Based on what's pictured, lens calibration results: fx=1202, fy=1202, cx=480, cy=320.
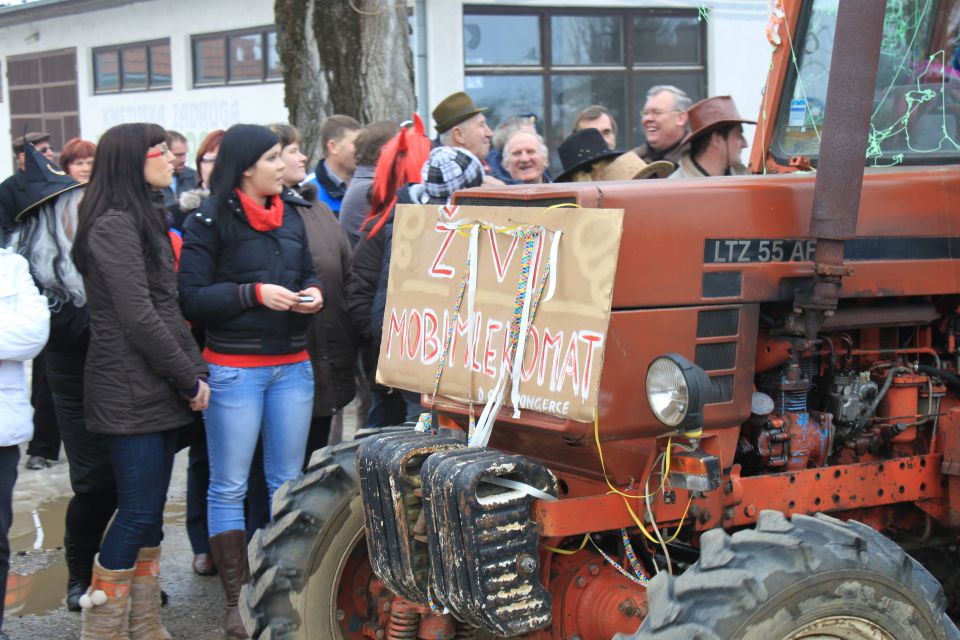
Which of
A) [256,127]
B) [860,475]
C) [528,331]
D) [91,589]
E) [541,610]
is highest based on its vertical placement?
[256,127]

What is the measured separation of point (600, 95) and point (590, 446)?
12.2 m

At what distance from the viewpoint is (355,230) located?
20.7ft

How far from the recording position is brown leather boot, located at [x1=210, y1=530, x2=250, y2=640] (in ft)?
16.5

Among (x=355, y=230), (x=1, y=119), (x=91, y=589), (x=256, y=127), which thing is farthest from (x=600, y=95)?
(x=1, y=119)

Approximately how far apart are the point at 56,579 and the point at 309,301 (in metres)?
2.09

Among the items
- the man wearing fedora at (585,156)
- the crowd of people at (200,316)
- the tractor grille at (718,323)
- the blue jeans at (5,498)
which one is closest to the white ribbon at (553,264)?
the tractor grille at (718,323)

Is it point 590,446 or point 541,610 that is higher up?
point 590,446

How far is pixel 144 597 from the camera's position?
4.86m

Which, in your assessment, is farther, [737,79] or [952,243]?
[737,79]

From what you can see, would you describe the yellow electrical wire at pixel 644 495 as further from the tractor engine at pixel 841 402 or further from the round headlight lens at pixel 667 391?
the tractor engine at pixel 841 402

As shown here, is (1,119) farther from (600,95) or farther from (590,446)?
(590,446)

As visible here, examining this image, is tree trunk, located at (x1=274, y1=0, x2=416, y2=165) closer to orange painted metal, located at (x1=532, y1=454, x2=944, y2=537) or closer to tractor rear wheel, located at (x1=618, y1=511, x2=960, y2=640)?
orange painted metal, located at (x1=532, y1=454, x2=944, y2=537)

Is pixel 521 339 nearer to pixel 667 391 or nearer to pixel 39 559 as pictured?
pixel 667 391

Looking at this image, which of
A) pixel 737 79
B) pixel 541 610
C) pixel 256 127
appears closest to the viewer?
pixel 541 610
